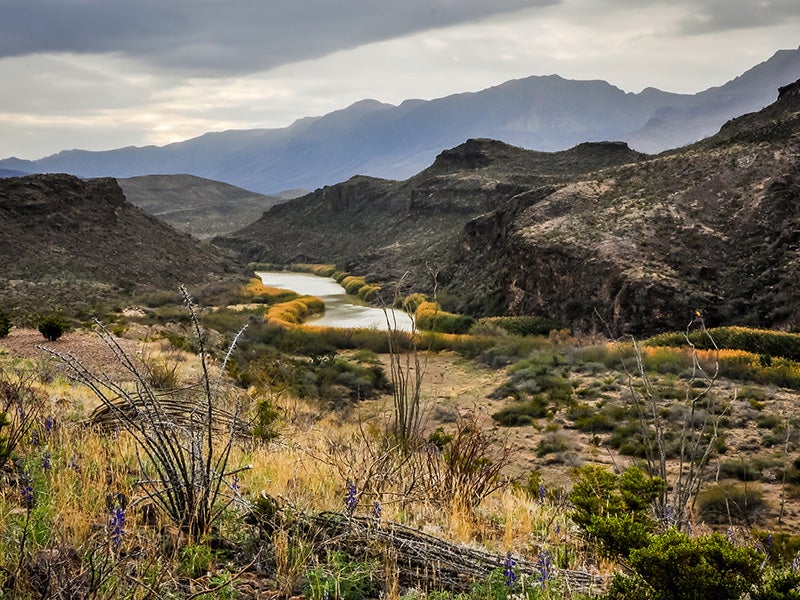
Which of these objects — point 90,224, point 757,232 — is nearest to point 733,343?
point 757,232

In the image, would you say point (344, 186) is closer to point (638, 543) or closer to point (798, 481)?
point (798, 481)

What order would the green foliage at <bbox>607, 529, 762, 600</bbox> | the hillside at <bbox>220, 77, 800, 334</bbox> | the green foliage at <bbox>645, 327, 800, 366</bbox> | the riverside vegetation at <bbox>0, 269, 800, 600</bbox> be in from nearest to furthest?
the green foliage at <bbox>607, 529, 762, 600</bbox>
the riverside vegetation at <bbox>0, 269, 800, 600</bbox>
the green foliage at <bbox>645, 327, 800, 366</bbox>
the hillside at <bbox>220, 77, 800, 334</bbox>

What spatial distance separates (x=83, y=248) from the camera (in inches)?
2005

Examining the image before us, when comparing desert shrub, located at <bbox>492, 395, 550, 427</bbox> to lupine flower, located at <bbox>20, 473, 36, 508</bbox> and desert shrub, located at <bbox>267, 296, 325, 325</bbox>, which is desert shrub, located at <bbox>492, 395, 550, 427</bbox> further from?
desert shrub, located at <bbox>267, 296, 325, 325</bbox>

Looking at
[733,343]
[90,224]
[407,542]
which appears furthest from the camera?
[90,224]

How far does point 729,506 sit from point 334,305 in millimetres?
44438

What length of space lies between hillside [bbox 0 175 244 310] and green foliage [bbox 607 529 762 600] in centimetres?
3783

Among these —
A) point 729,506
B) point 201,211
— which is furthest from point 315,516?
point 201,211

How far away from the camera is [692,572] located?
7.56ft

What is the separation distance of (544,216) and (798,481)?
32.7 meters

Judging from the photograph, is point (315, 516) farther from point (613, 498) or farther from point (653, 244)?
point (653, 244)

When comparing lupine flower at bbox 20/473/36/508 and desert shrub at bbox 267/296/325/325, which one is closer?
lupine flower at bbox 20/473/36/508

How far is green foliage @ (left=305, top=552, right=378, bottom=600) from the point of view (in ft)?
9.30

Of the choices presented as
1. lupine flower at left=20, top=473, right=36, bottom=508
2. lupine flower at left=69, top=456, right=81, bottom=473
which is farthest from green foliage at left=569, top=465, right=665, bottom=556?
lupine flower at left=69, top=456, right=81, bottom=473
